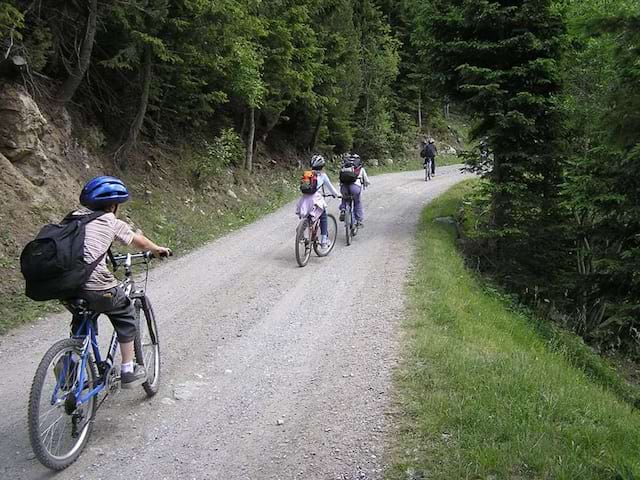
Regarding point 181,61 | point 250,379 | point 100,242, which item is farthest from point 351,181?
point 100,242

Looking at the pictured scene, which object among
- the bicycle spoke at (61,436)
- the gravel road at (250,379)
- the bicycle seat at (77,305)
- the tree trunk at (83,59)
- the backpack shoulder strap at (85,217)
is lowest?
the gravel road at (250,379)

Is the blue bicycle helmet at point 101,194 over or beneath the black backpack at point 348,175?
over

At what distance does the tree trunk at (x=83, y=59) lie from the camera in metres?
10.3

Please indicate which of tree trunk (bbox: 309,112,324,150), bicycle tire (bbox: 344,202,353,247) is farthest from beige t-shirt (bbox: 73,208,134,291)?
tree trunk (bbox: 309,112,324,150)

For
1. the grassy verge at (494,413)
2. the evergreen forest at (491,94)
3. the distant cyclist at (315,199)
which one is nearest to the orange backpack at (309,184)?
the distant cyclist at (315,199)

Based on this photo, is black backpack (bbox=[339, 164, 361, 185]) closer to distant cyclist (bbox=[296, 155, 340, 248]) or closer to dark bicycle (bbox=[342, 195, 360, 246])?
dark bicycle (bbox=[342, 195, 360, 246])

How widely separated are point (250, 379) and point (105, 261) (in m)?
2.01

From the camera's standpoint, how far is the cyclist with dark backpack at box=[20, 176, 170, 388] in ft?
12.0

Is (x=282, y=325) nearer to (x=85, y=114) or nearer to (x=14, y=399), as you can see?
(x=14, y=399)

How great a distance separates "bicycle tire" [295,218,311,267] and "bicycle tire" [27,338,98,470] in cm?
585

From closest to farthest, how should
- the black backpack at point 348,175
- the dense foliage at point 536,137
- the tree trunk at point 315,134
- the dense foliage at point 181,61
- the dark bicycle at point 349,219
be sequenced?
the dense foliage at point 181,61
the dense foliage at point 536,137
the black backpack at point 348,175
the dark bicycle at point 349,219
the tree trunk at point 315,134

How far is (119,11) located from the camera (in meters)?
10.3

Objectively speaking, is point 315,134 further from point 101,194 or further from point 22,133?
point 101,194

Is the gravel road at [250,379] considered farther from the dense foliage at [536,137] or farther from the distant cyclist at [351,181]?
the dense foliage at [536,137]
